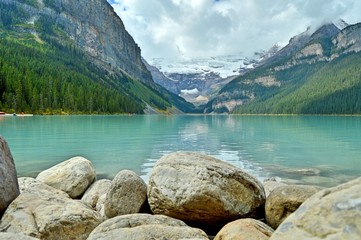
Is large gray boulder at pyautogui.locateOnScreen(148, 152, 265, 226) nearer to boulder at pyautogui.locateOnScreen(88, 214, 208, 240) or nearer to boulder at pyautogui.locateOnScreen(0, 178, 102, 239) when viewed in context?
boulder at pyautogui.locateOnScreen(88, 214, 208, 240)

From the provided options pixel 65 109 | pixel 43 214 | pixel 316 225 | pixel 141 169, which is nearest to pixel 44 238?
pixel 43 214

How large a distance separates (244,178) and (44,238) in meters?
5.38

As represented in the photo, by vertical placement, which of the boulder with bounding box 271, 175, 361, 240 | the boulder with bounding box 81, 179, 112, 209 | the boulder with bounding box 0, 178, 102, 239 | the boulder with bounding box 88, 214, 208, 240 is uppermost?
the boulder with bounding box 271, 175, 361, 240

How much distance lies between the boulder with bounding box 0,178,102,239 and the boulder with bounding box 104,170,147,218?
1205 millimetres

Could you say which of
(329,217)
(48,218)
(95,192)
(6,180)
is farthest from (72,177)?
(329,217)

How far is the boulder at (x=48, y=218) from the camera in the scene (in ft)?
27.6

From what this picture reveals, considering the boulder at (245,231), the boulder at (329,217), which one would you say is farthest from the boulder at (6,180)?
the boulder at (329,217)

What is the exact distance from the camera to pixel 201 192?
915 cm

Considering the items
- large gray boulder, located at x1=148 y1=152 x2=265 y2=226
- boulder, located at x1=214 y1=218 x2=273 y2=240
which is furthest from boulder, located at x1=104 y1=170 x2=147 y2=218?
boulder, located at x1=214 y1=218 x2=273 y2=240

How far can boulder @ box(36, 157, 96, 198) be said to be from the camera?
15298 millimetres

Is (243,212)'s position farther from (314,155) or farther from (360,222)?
(314,155)

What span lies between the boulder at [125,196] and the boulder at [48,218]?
3.95ft

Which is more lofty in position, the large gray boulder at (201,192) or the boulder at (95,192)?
the large gray boulder at (201,192)

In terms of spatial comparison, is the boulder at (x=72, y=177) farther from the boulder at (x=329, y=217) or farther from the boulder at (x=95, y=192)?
the boulder at (x=329, y=217)
